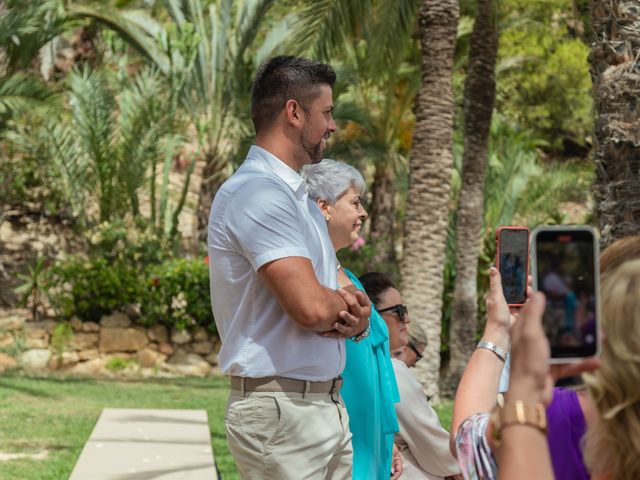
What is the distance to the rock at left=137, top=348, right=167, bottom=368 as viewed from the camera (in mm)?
17797

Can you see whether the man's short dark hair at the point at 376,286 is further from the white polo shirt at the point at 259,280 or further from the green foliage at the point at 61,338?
the green foliage at the point at 61,338

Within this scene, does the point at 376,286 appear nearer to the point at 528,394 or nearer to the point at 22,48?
the point at 528,394

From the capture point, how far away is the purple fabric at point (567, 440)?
2148 mm

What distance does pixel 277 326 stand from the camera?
356 centimetres

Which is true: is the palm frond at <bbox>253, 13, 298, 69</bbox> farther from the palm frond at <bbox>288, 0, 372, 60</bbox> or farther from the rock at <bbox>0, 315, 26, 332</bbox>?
the rock at <bbox>0, 315, 26, 332</bbox>

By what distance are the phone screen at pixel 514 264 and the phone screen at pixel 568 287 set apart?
1.86ft

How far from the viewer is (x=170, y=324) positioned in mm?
18328

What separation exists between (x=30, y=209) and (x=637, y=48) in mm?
17830

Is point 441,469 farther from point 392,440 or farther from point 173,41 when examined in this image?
point 173,41

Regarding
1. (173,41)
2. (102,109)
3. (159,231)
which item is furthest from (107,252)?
(173,41)

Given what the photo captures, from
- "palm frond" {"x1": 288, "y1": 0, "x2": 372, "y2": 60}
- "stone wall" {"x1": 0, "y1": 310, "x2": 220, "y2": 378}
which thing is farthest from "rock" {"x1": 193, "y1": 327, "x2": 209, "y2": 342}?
"palm frond" {"x1": 288, "y1": 0, "x2": 372, "y2": 60}

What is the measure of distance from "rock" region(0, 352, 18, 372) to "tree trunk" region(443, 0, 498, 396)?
630cm

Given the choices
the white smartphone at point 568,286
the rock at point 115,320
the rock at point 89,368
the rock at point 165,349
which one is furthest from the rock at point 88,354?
the white smartphone at point 568,286

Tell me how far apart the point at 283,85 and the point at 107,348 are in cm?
1438
